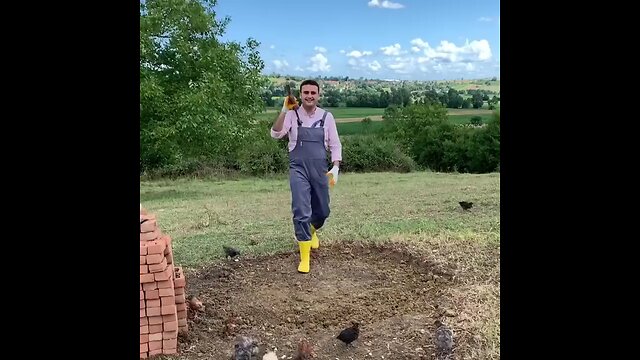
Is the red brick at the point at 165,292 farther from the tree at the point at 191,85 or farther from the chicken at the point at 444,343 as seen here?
the tree at the point at 191,85

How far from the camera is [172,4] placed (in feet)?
26.2

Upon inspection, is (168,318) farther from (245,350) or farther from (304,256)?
(304,256)

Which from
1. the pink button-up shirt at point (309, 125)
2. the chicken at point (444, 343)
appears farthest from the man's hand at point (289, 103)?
the chicken at point (444, 343)

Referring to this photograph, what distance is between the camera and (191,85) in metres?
7.71

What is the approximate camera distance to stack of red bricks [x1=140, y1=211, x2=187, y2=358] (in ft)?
9.55

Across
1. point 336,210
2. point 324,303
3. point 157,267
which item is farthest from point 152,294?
point 336,210

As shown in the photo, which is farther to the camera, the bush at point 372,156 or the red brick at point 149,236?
the bush at point 372,156

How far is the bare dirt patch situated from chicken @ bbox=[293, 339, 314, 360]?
0.26ft

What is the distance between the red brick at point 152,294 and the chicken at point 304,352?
70cm

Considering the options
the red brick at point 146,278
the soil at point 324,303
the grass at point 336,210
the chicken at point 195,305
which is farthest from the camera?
the grass at point 336,210

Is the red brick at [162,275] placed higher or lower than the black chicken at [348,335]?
higher

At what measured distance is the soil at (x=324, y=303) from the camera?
3.04 meters

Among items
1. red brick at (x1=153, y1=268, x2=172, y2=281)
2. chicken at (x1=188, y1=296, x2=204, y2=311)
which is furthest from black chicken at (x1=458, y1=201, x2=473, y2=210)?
red brick at (x1=153, y1=268, x2=172, y2=281)
